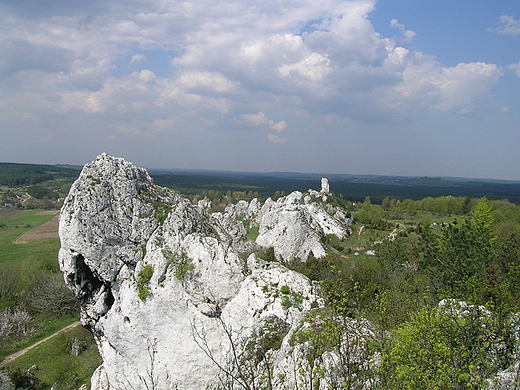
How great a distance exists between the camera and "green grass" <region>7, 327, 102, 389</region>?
2226 cm

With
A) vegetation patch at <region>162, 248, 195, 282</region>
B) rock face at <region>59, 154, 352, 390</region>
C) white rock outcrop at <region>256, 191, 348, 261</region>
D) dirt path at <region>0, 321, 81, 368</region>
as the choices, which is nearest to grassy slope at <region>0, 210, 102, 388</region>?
dirt path at <region>0, 321, 81, 368</region>

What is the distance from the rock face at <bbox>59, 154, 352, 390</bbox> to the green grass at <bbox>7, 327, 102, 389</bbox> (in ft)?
38.6

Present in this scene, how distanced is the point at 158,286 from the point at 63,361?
2076cm

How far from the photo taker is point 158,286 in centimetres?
1220

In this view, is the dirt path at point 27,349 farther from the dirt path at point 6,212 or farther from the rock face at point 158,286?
the dirt path at point 6,212

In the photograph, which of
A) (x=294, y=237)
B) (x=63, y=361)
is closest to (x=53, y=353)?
(x=63, y=361)

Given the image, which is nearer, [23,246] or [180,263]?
[180,263]

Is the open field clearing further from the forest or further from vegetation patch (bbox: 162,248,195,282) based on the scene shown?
vegetation patch (bbox: 162,248,195,282)

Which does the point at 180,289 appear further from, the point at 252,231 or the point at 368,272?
the point at 252,231

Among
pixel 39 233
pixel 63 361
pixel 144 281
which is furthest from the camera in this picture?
pixel 39 233

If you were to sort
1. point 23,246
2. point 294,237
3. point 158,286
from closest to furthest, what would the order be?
point 158,286 → point 294,237 → point 23,246

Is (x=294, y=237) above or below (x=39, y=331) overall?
above

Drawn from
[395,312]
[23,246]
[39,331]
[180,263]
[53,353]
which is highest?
[180,263]

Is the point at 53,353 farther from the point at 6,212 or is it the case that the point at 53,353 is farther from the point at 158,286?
the point at 6,212
